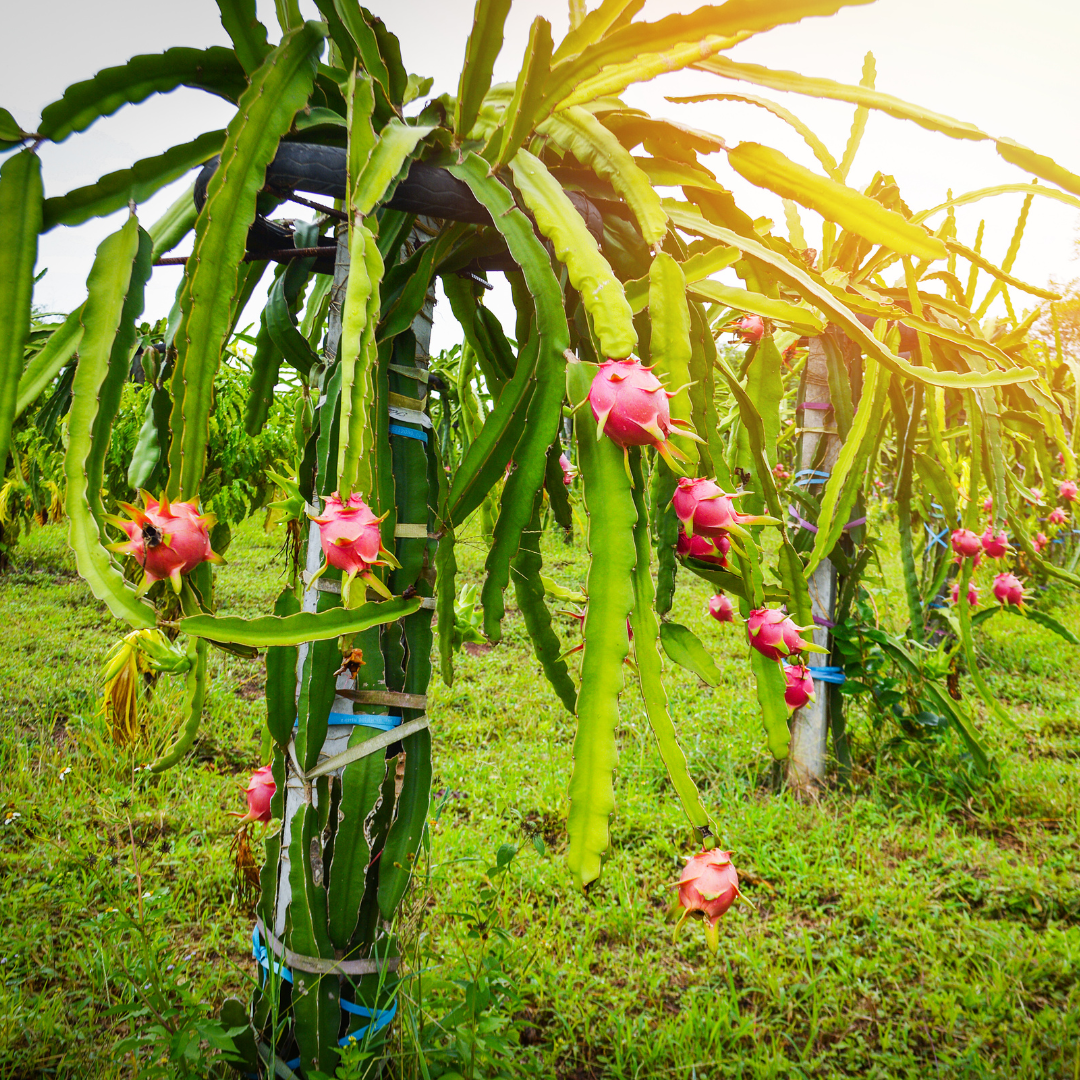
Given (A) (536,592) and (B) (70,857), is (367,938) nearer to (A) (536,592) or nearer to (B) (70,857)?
(A) (536,592)

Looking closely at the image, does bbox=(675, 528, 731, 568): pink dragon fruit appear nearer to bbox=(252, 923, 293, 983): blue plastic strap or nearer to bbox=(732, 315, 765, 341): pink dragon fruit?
bbox=(252, 923, 293, 983): blue plastic strap

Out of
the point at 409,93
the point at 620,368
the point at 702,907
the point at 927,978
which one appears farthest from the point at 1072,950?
the point at 409,93

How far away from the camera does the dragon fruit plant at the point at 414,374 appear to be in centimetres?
59

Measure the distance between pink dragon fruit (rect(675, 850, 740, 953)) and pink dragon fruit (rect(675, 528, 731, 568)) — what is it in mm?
264

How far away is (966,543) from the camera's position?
157 centimetres

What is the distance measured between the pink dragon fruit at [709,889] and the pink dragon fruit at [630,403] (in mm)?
369

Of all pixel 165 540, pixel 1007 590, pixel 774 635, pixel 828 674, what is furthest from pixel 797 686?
pixel 1007 590

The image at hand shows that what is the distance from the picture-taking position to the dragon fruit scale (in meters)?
0.73

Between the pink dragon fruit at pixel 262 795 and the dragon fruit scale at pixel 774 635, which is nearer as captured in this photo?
the dragon fruit scale at pixel 774 635

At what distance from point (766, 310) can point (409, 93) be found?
1.73ft

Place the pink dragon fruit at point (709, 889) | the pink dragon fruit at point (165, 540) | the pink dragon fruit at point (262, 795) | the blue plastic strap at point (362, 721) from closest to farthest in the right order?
the pink dragon fruit at point (165, 540)
the pink dragon fruit at point (709, 889)
the blue plastic strap at point (362, 721)
the pink dragon fruit at point (262, 795)

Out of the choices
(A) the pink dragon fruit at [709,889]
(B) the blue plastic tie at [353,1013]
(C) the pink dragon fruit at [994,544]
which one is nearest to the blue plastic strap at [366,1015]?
(B) the blue plastic tie at [353,1013]

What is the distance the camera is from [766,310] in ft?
2.40

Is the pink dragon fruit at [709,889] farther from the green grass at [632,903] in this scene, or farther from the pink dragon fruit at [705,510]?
the pink dragon fruit at [705,510]
